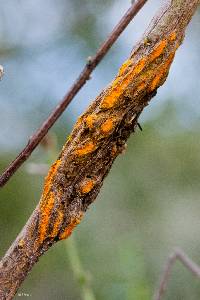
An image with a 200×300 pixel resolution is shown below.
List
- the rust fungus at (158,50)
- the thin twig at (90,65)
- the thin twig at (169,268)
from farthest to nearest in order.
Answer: the thin twig at (169,268) → the rust fungus at (158,50) → the thin twig at (90,65)

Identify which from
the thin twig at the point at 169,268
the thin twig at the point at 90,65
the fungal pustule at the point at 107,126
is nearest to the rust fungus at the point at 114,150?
the fungal pustule at the point at 107,126

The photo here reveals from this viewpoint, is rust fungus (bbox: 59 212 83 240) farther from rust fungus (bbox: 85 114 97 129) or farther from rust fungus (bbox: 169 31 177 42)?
rust fungus (bbox: 169 31 177 42)

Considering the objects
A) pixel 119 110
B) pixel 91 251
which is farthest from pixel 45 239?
pixel 91 251

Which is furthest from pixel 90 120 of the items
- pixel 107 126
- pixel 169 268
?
pixel 169 268

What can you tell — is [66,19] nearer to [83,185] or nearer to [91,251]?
[91,251]

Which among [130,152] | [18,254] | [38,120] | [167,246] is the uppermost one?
[38,120]

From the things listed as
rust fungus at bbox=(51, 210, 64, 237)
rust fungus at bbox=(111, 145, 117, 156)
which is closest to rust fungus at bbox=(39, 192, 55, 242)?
rust fungus at bbox=(51, 210, 64, 237)

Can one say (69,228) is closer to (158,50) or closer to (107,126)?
(107,126)

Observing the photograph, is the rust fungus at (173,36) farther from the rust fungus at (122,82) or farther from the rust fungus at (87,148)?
the rust fungus at (87,148)
